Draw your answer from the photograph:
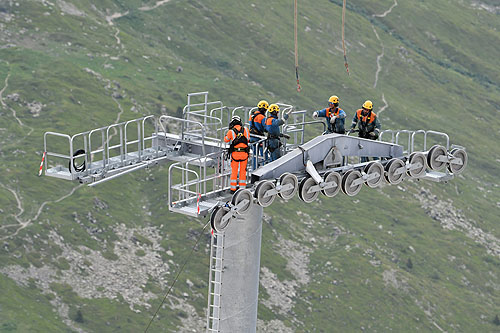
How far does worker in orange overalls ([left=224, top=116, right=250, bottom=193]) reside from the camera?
119 ft

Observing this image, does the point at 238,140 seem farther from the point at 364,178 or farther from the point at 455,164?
the point at 455,164

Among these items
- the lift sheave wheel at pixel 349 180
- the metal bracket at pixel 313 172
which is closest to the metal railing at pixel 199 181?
the metal bracket at pixel 313 172

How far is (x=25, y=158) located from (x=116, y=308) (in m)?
24.3

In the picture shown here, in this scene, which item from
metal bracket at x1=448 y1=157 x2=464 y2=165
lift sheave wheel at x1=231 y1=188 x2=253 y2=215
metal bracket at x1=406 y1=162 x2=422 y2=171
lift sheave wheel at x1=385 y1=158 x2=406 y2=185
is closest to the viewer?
lift sheave wheel at x1=231 y1=188 x2=253 y2=215

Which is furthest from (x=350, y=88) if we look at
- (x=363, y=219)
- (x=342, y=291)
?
(x=342, y=291)

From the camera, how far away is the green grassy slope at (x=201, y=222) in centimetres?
10431

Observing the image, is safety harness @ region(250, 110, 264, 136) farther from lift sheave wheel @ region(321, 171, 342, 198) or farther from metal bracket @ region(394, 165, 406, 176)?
Answer: metal bracket @ region(394, 165, 406, 176)

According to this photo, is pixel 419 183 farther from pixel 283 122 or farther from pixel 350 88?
pixel 283 122

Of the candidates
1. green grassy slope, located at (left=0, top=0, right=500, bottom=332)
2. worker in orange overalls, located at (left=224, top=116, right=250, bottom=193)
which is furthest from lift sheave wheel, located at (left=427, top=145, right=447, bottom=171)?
green grassy slope, located at (left=0, top=0, right=500, bottom=332)

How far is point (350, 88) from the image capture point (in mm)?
174625

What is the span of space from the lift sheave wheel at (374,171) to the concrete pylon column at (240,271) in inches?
190

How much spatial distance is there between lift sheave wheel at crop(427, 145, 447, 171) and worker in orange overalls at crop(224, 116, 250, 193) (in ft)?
33.7

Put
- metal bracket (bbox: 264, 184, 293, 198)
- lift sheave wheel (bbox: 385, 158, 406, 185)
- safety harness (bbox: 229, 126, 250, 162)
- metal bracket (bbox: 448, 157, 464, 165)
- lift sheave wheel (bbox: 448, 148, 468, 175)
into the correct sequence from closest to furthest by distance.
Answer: metal bracket (bbox: 264, 184, 293, 198)
safety harness (bbox: 229, 126, 250, 162)
lift sheave wheel (bbox: 385, 158, 406, 185)
metal bracket (bbox: 448, 157, 464, 165)
lift sheave wheel (bbox: 448, 148, 468, 175)

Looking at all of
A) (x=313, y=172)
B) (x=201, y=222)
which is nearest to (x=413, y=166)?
(x=313, y=172)
